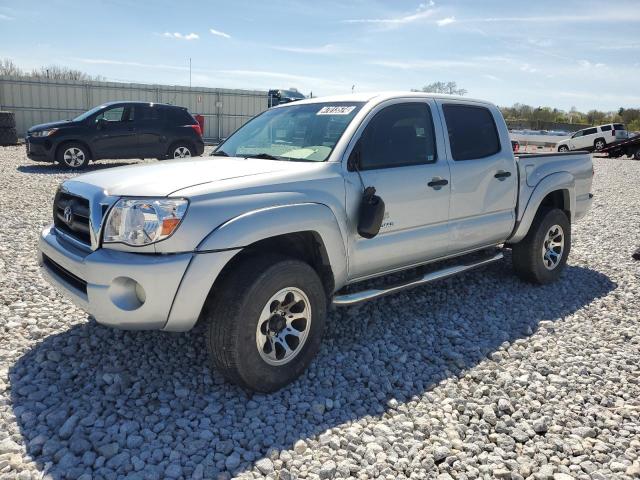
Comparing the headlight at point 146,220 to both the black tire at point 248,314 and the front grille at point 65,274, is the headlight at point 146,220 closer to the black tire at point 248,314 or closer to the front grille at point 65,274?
the front grille at point 65,274

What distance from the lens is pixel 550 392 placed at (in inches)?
131

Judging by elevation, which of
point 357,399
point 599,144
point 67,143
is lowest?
point 357,399

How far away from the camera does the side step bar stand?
138 inches

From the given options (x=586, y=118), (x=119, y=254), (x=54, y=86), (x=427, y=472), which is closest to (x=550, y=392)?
(x=427, y=472)

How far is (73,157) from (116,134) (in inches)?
45.5

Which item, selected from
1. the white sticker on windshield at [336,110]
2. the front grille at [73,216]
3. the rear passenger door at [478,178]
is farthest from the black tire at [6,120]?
the rear passenger door at [478,178]

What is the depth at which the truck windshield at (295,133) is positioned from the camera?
3714mm

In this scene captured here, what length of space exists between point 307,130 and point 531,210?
2.50 meters

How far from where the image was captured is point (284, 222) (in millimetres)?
3068

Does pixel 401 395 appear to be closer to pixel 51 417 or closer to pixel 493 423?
pixel 493 423

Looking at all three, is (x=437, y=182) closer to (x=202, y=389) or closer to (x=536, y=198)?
(x=536, y=198)

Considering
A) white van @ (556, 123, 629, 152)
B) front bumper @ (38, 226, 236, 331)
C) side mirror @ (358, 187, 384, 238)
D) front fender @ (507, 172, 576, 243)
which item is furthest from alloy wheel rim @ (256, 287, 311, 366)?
white van @ (556, 123, 629, 152)

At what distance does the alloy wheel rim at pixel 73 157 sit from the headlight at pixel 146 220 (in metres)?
11.1

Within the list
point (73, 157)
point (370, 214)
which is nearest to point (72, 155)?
point (73, 157)
